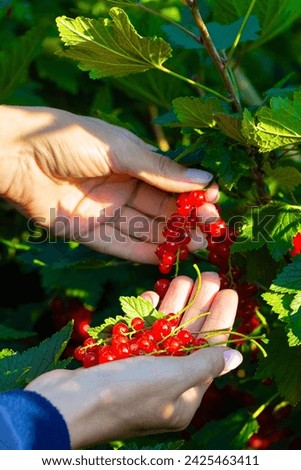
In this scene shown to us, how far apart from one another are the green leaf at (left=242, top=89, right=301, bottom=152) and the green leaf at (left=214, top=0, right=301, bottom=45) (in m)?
0.40

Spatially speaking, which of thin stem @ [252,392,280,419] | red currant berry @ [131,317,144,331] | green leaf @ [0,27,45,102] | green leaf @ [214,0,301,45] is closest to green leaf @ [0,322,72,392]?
red currant berry @ [131,317,144,331]

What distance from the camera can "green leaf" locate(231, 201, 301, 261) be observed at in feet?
5.35

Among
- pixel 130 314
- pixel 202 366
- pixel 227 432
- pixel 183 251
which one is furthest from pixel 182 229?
pixel 227 432

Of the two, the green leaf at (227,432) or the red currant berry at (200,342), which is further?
the green leaf at (227,432)

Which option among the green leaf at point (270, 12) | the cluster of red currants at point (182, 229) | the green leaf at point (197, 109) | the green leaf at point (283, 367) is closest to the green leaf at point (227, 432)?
the green leaf at point (283, 367)

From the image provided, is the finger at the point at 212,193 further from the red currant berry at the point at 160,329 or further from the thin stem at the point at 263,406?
the thin stem at the point at 263,406

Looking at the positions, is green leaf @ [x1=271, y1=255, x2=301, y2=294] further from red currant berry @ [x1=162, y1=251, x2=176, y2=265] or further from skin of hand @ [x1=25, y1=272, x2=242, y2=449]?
red currant berry @ [x1=162, y1=251, x2=176, y2=265]

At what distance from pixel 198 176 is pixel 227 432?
71cm

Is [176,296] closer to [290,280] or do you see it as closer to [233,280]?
[233,280]

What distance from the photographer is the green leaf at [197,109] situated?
1.54 metres

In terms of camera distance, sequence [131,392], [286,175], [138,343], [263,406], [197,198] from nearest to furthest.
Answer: [131,392]
[138,343]
[286,175]
[197,198]
[263,406]

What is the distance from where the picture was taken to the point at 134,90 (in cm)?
229

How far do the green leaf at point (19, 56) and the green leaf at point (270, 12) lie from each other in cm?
52

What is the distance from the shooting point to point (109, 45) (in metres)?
1.58
